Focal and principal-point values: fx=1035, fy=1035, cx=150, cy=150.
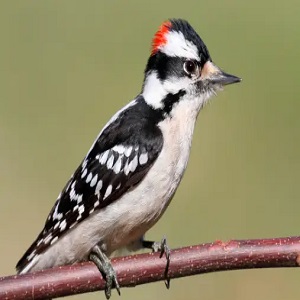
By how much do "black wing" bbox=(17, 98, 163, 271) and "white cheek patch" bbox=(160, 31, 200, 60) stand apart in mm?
278

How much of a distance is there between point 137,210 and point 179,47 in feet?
2.61

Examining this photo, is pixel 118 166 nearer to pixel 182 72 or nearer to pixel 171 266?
pixel 182 72

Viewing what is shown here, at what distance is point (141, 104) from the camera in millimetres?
4875

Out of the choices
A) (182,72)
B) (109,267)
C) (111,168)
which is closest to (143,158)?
(111,168)

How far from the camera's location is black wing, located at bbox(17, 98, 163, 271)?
15.6ft

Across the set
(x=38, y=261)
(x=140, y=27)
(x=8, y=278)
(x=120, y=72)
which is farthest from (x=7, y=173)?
(x=8, y=278)

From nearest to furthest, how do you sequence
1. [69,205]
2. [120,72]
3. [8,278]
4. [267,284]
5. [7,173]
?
1. [8,278]
2. [69,205]
3. [267,284]
4. [7,173]
5. [120,72]

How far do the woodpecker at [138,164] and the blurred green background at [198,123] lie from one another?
239 cm

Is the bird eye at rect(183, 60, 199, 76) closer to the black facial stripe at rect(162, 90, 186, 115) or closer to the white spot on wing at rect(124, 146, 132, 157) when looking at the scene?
the black facial stripe at rect(162, 90, 186, 115)

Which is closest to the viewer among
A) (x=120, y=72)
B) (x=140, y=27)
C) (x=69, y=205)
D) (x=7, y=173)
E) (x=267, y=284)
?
(x=69, y=205)

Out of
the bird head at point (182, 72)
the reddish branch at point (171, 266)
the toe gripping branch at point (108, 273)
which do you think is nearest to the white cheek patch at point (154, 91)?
the bird head at point (182, 72)

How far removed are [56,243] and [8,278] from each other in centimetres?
96

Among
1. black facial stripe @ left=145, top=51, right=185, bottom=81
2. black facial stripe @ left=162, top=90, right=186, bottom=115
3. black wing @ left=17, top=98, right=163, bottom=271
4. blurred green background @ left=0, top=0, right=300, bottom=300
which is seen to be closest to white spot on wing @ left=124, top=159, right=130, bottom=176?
black wing @ left=17, top=98, right=163, bottom=271

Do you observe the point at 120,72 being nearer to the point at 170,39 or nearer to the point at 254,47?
the point at 254,47
